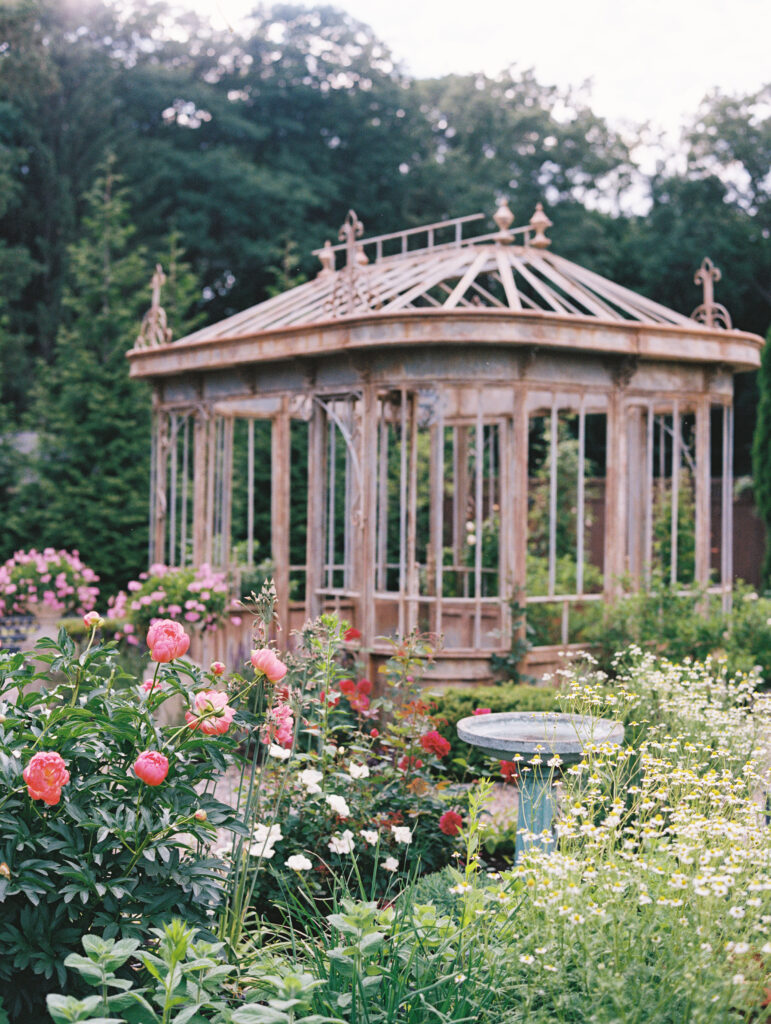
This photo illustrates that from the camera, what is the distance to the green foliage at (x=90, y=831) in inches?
110

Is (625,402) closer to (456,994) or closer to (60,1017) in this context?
(456,994)

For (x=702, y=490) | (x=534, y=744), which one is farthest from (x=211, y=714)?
(x=702, y=490)

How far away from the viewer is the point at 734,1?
16500 mm

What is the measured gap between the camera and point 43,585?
10602 millimetres

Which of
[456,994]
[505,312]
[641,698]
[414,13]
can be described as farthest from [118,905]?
[414,13]

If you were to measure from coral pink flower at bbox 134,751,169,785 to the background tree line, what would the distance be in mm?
19299

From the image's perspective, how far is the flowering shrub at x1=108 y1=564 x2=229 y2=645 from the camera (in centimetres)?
875

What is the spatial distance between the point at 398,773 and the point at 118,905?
2021 millimetres

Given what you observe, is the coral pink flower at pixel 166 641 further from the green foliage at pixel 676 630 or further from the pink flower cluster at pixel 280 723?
the green foliage at pixel 676 630

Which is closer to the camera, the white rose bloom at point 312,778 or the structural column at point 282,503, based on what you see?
the white rose bloom at point 312,778

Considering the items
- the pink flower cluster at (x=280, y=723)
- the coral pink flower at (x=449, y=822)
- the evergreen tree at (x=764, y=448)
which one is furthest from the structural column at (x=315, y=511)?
the evergreen tree at (x=764, y=448)

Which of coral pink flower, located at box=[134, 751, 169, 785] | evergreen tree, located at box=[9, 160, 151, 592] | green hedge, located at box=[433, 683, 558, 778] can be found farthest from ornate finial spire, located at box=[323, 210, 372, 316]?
evergreen tree, located at box=[9, 160, 151, 592]

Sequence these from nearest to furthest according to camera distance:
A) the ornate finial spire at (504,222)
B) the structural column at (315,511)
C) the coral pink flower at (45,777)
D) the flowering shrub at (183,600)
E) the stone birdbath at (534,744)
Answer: the coral pink flower at (45,777) → the stone birdbath at (534,744) → the flowering shrub at (183,600) → the structural column at (315,511) → the ornate finial spire at (504,222)

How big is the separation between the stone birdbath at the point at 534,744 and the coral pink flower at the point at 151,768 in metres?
1.53
